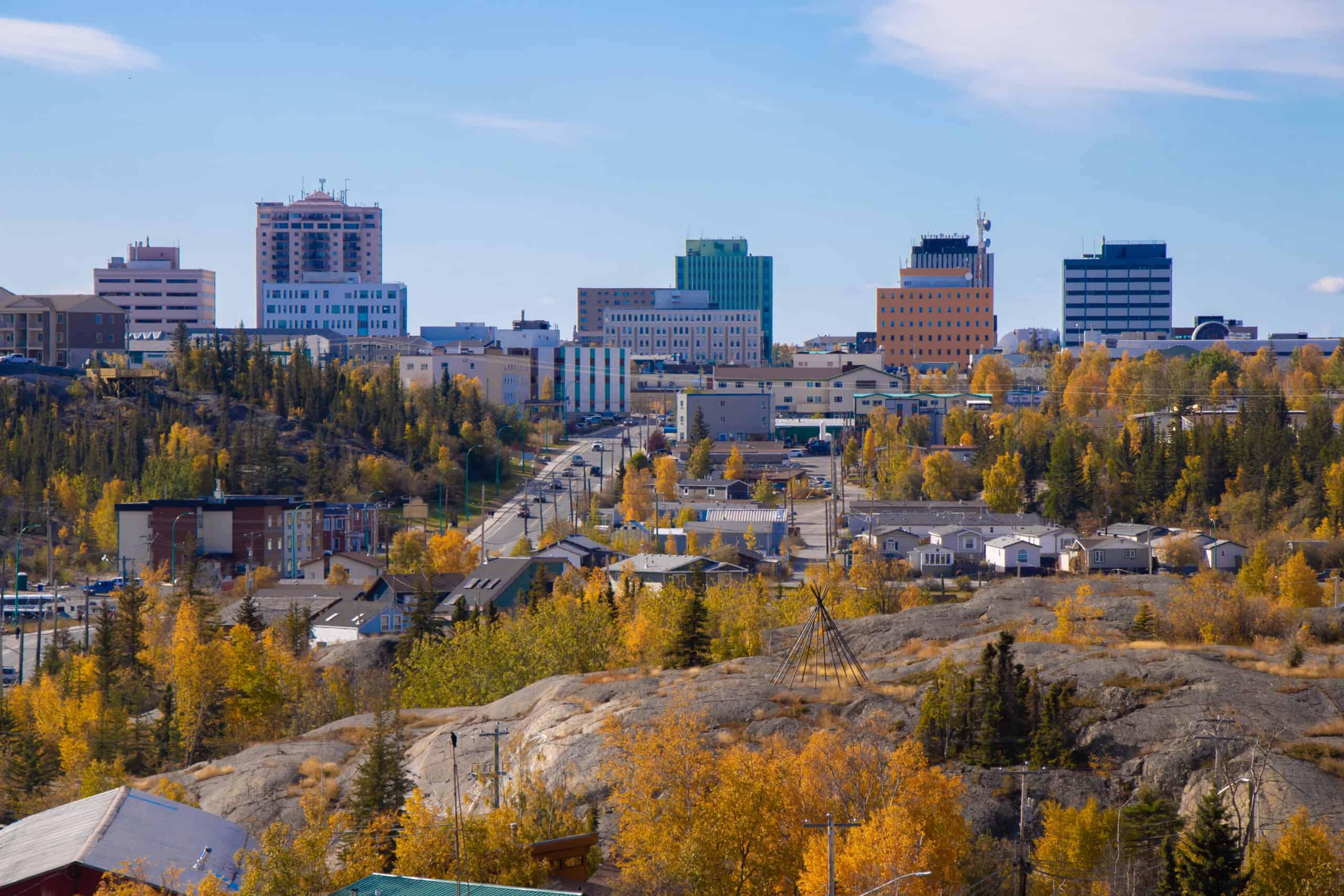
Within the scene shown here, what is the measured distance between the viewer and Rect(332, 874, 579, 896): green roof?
24.2 meters

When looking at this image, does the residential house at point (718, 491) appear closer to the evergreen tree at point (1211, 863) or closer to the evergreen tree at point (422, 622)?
the evergreen tree at point (422, 622)

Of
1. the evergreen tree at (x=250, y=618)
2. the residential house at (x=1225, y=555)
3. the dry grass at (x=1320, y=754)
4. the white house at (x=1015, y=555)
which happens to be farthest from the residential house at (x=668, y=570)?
the dry grass at (x=1320, y=754)

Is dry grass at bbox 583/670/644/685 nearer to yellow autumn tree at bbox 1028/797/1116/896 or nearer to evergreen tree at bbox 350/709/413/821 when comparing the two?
evergreen tree at bbox 350/709/413/821

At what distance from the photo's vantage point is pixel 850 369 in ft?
506

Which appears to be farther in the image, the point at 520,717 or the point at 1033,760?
the point at 520,717

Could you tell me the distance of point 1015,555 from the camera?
7950 cm

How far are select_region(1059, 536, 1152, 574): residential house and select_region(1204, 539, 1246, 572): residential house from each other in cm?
309

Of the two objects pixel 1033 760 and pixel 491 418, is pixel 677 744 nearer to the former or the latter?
pixel 1033 760

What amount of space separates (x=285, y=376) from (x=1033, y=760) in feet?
314

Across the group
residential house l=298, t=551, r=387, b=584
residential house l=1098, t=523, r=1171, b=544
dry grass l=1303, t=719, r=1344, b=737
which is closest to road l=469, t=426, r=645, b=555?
residential house l=298, t=551, r=387, b=584

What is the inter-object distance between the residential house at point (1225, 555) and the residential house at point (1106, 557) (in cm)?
309

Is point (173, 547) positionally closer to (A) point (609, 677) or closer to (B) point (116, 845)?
(A) point (609, 677)

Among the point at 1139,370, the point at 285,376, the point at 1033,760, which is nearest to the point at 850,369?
the point at 1139,370

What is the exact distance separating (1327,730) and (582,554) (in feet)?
158
